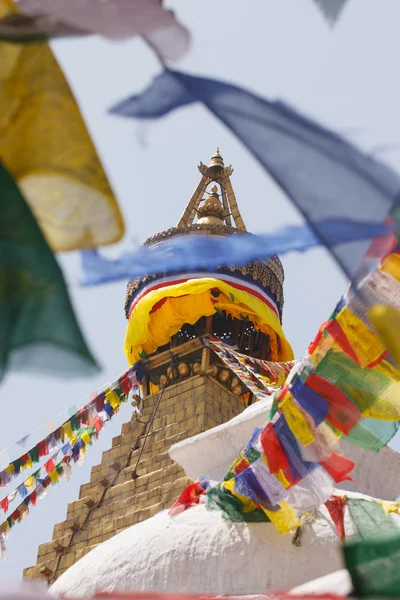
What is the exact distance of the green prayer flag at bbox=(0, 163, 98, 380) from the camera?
2762 millimetres

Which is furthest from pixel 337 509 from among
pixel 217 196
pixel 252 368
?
pixel 217 196

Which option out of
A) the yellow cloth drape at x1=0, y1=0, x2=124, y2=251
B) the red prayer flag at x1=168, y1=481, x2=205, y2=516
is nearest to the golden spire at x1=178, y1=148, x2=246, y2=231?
the red prayer flag at x1=168, y1=481, x2=205, y2=516

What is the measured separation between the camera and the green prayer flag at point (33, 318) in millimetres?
2762

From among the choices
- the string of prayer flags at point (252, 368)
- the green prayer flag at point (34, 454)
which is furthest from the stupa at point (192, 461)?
the green prayer flag at point (34, 454)

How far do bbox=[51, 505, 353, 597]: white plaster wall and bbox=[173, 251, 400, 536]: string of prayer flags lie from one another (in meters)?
0.16

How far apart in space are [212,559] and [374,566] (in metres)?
4.07

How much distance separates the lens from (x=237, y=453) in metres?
8.21

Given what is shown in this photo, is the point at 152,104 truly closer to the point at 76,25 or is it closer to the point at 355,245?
the point at 76,25

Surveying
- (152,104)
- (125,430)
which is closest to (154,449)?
(125,430)

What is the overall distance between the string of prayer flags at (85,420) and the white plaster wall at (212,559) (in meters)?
6.77

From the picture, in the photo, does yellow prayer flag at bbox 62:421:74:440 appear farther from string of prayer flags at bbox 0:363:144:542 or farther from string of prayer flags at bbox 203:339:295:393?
string of prayer flags at bbox 203:339:295:393

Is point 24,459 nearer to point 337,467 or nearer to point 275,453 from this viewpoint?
point 275,453

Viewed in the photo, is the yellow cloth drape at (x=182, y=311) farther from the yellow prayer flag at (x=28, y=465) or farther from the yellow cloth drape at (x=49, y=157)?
the yellow cloth drape at (x=49, y=157)

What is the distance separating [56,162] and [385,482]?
6.06m
